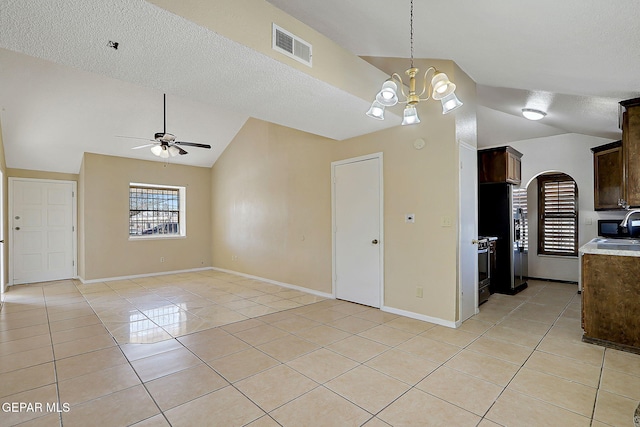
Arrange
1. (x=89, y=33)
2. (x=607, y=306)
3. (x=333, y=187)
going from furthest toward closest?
1. (x=333, y=187)
2. (x=607, y=306)
3. (x=89, y=33)

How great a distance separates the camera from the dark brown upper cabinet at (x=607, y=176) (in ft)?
14.5

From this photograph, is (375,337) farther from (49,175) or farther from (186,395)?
(49,175)

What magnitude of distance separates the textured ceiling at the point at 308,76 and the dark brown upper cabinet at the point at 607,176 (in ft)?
1.15

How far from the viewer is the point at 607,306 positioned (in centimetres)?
302

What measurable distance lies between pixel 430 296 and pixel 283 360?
1939 millimetres

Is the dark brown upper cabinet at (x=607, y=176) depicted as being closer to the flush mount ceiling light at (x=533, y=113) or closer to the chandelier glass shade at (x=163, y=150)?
the flush mount ceiling light at (x=533, y=113)

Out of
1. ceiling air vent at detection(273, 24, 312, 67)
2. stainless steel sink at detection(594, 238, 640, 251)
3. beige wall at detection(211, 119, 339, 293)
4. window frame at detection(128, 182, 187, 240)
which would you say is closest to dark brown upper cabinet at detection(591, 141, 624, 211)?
stainless steel sink at detection(594, 238, 640, 251)

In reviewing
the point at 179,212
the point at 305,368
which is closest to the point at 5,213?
the point at 179,212

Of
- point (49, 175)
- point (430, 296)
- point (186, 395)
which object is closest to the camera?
point (186, 395)

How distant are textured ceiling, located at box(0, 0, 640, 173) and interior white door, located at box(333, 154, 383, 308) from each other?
1.98ft

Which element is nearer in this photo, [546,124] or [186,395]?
[186,395]

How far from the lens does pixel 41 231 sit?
638cm

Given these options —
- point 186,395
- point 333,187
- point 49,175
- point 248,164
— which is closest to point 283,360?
point 186,395

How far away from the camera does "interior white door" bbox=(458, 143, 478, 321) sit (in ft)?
12.0
